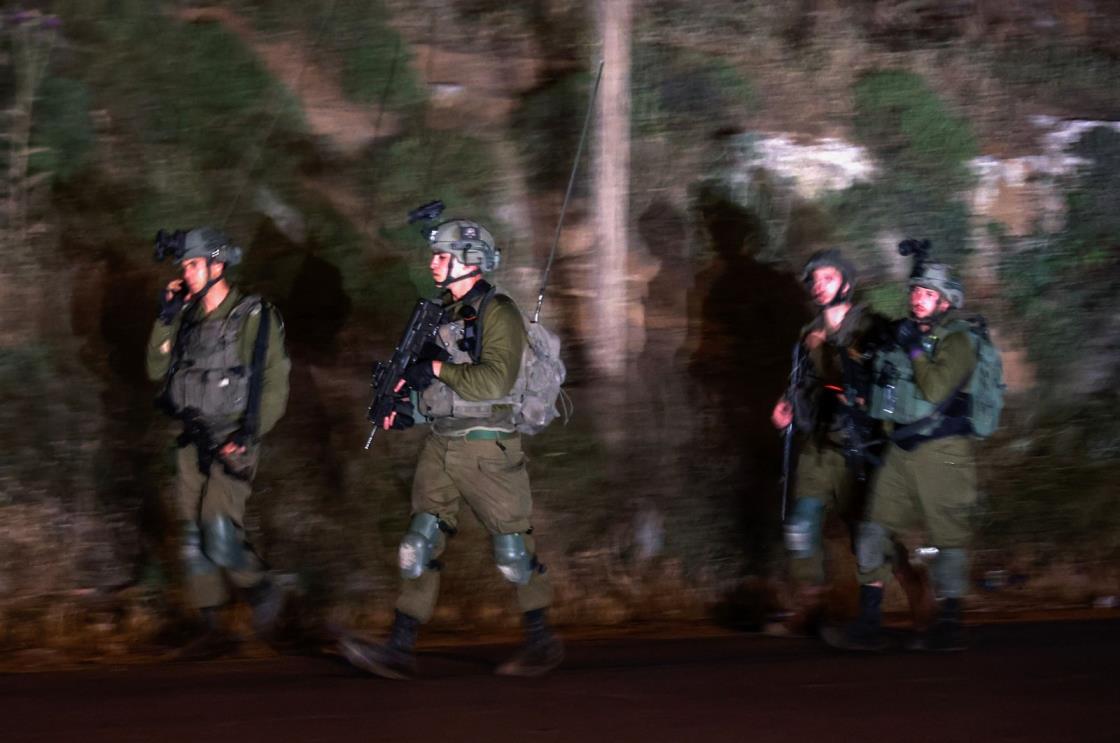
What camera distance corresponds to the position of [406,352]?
22.4 ft

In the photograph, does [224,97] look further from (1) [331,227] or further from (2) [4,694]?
(2) [4,694]

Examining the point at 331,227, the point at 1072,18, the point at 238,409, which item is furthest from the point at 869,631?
the point at 1072,18

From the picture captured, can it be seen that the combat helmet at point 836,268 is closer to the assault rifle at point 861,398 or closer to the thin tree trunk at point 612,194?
the assault rifle at point 861,398

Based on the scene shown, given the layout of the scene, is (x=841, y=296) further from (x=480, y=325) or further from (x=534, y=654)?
(x=534, y=654)

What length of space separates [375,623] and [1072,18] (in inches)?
323

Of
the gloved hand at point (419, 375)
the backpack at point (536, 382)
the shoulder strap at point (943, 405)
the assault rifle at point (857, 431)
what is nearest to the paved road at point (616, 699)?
the assault rifle at point (857, 431)

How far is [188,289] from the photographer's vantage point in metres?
7.55

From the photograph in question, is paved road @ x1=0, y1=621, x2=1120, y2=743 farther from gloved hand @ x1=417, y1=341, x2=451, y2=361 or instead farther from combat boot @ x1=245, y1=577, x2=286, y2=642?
gloved hand @ x1=417, y1=341, x2=451, y2=361

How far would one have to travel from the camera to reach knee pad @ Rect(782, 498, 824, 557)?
798 centimetres

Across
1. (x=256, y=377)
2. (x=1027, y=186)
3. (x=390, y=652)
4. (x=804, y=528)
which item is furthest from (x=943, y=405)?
(x=1027, y=186)

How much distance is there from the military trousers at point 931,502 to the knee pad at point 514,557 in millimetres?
1879

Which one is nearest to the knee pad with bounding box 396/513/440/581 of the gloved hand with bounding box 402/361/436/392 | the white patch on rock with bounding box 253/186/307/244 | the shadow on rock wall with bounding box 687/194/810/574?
the gloved hand with bounding box 402/361/436/392

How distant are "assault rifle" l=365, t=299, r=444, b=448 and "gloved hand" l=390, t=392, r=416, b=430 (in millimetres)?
51

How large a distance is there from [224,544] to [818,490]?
3072mm
